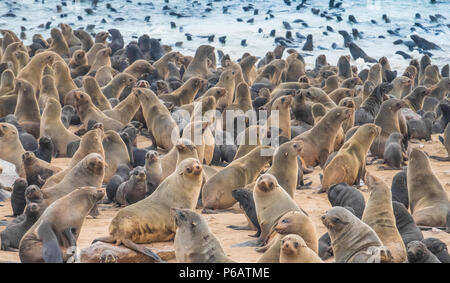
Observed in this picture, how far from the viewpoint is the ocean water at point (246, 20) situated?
2464 cm

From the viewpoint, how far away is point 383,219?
6473 millimetres

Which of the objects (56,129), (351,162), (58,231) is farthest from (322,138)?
(58,231)

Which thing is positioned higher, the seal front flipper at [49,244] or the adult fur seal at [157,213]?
the seal front flipper at [49,244]

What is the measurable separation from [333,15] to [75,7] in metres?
10.0

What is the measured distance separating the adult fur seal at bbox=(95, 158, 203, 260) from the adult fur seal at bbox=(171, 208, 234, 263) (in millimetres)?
278

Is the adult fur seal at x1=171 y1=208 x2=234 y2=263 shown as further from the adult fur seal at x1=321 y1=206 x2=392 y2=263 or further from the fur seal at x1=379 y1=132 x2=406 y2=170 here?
the fur seal at x1=379 y1=132 x2=406 y2=170

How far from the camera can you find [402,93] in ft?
49.9

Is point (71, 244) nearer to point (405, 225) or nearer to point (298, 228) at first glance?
point (298, 228)

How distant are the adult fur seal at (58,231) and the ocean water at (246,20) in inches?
634

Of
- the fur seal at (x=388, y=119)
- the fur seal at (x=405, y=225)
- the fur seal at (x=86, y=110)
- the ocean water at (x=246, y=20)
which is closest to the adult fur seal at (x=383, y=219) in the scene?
the fur seal at (x=405, y=225)

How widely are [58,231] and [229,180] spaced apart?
8.67ft

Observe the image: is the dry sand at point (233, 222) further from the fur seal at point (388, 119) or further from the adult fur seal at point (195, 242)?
the fur seal at point (388, 119)

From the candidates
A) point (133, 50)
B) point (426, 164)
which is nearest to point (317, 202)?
point (426, 164)

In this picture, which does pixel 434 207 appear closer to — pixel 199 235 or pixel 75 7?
pixel 199 235
